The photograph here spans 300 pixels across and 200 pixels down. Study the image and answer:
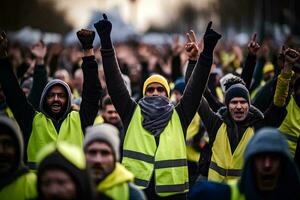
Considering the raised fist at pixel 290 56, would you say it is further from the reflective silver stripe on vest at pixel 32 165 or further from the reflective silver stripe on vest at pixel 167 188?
the reflective silver stripe on vest at pixel 32 165

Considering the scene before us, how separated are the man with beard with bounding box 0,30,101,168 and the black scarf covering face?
0.53m

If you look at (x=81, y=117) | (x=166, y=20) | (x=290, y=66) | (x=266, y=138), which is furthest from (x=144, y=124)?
(x=166, y=20)

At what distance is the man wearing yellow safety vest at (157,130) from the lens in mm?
8195

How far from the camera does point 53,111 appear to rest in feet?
29.0

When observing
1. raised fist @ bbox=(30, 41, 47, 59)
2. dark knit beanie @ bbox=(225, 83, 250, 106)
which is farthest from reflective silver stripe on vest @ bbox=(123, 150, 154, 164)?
raised fist @ bbox=(30, 41, 47, 59)

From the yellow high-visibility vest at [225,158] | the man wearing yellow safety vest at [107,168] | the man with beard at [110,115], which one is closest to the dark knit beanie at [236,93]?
the yellow high-visibility vest at [225,158]

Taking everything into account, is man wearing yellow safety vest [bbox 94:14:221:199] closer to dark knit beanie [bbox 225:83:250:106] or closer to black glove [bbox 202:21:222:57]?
black glove [bbox 202:21:222:57]

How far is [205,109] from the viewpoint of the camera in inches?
357

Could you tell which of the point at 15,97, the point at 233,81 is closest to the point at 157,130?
the point at 15,97

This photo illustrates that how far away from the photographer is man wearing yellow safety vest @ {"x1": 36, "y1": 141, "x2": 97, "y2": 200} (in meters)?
5.54

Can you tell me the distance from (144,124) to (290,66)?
6.25 ft

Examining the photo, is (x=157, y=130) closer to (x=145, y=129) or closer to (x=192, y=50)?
(x=145, y=129)

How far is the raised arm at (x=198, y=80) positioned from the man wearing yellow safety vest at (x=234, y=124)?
0.56 m

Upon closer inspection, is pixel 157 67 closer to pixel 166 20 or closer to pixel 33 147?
pixel 33 147
